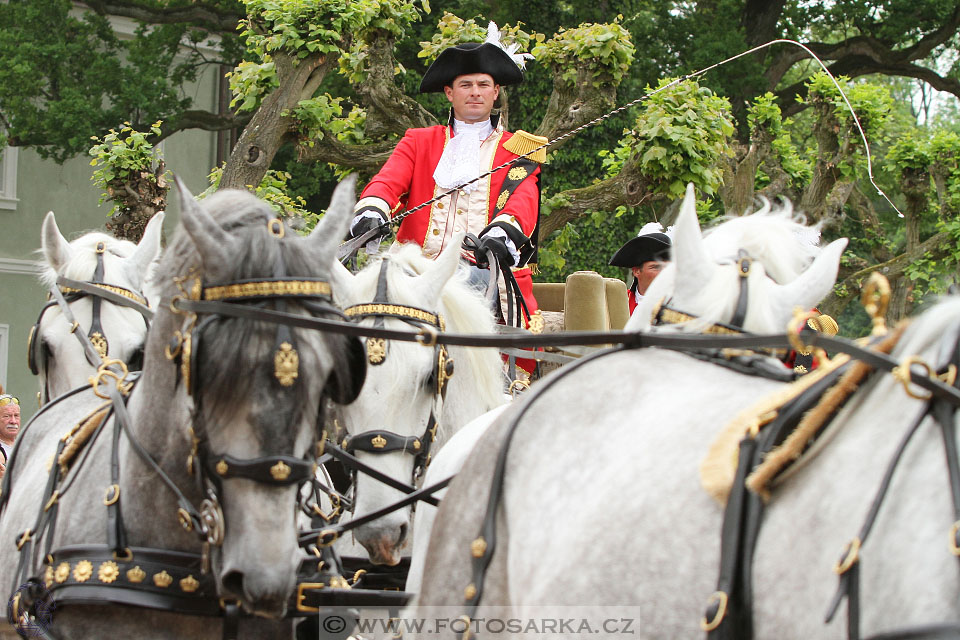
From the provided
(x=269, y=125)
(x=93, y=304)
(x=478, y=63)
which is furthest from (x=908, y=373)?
(x=269, y=125)

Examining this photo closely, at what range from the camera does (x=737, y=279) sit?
260cm

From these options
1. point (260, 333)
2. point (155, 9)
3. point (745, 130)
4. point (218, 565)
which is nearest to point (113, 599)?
point (218, 565)

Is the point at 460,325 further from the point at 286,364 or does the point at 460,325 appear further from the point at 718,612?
the point at 718,612

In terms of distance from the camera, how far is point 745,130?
18.3 m

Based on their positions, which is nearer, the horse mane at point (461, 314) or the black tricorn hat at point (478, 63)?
the horse mane at point (461, 314)

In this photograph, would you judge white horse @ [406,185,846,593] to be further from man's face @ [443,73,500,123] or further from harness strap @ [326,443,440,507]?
man's face @ [443,73,500,123]

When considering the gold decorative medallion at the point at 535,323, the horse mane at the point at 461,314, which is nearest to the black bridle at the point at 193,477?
the horse mane at the point at 461,314

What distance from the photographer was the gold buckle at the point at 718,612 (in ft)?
6.08

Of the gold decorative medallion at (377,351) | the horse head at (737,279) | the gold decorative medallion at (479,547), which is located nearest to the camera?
the gold decorative medallion at (479,547)

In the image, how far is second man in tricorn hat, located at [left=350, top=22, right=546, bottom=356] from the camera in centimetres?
533

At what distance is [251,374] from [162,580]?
693 millimetres

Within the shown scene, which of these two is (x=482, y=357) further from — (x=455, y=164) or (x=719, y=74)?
(x=719, y=74)

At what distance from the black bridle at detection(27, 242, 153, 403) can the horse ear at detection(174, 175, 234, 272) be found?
138cm

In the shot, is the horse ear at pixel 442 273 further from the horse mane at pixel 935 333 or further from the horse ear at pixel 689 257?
the horse mane at pixel 935 333
